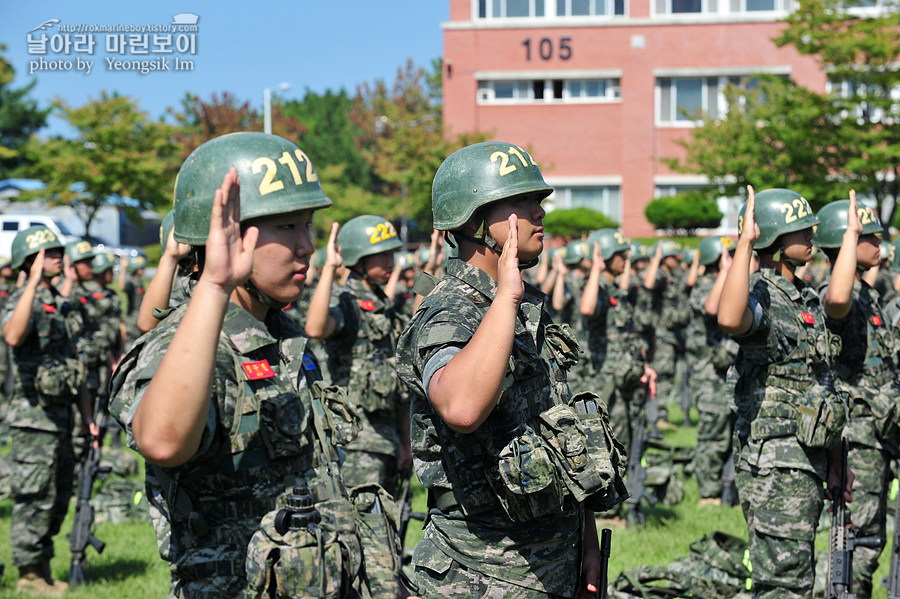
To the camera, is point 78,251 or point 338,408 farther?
point 78,251

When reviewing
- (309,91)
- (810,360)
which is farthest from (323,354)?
(309,91)

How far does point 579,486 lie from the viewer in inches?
132

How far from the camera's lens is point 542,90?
126 feet

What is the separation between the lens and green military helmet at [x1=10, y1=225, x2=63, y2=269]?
322 inches

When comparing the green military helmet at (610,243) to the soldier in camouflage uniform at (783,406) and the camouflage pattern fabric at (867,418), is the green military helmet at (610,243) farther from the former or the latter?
the soldier in camouflage uniform at (783,406)

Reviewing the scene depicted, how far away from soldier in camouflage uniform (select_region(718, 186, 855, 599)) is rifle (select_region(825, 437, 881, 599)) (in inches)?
2.8

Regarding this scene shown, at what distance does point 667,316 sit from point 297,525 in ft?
43.6

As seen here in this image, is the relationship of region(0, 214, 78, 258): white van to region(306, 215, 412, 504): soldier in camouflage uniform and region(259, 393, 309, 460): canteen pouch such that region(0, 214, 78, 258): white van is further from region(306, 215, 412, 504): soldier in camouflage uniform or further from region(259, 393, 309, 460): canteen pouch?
region(259, 393, 309, 460): canteen pouch

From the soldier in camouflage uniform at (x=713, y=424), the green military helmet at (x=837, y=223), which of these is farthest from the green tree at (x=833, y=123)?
the green military helmet at (x=837, y=223)

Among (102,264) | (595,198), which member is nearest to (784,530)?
(102,264)

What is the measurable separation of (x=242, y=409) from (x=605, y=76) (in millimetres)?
36654

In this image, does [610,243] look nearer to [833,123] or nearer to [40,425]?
[40,425]

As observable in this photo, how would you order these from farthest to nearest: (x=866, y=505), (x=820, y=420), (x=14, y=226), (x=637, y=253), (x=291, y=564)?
(x=14, y=226), (x=637, y=253), (x=866, y=505), (x=820, y=420), (x=291, y=564)

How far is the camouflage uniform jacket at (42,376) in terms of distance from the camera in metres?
7.60
